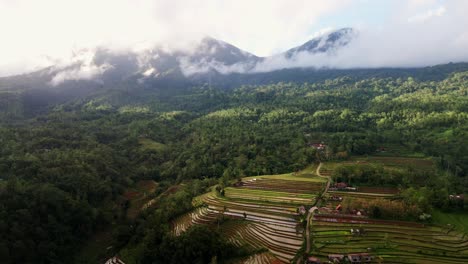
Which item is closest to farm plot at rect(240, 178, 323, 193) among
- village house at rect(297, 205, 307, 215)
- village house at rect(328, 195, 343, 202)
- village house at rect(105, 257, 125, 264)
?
village house at rect(328, 195, 343, 202)

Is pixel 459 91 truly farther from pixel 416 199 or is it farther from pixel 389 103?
pixel 416 199

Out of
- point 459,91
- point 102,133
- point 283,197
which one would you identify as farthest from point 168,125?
point 459,91

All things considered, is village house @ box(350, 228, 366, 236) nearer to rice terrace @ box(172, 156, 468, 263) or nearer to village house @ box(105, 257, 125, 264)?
rice terrace @ box(172, 156, 468, 263)

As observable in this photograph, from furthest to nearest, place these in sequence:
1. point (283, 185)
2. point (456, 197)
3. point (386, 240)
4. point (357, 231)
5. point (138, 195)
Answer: point (138, 195) < point (283, 185) < point (456, 197) < point (357, 231) < point (386, 240)

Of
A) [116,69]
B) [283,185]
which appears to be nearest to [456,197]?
[283,185]

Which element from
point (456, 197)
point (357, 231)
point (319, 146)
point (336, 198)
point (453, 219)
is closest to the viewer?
point (357, 231)

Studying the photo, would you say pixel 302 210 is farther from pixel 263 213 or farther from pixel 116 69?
pixel 116 69

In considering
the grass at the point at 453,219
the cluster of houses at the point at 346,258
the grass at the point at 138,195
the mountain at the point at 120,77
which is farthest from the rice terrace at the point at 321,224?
the mountain at the point at 120,77
